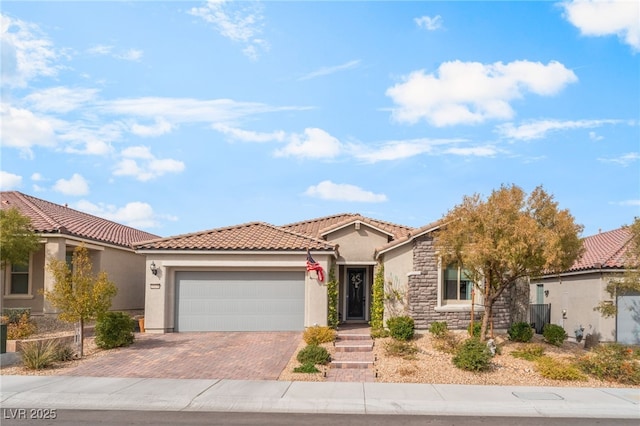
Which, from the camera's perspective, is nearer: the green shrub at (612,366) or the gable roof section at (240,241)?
the green shrub at (612,366)

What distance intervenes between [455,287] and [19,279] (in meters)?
17.3

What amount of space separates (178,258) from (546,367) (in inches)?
527

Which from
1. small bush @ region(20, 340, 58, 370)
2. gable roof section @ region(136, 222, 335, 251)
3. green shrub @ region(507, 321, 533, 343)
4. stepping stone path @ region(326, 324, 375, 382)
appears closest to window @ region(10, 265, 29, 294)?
gable roof section @ region(136, 222, 335, 251)

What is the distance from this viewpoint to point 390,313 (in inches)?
848

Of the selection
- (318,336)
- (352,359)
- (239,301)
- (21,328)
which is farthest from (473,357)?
(21,328)

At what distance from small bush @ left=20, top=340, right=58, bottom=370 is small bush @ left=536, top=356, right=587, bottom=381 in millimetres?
13336

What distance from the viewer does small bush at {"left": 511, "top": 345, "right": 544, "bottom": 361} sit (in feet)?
57.2

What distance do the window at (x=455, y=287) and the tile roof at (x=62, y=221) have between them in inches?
569

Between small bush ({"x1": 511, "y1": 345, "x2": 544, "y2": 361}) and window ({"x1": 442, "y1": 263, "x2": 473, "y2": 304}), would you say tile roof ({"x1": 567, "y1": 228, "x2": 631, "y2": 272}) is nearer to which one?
small bush ({"x1": 511, "y1": 345, "x2": 544, "y2": 361})

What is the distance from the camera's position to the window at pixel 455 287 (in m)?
21.2

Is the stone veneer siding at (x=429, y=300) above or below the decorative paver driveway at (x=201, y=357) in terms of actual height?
above

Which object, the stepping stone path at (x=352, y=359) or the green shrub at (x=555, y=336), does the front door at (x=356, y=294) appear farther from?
the green shrub at (x=555, y=336)

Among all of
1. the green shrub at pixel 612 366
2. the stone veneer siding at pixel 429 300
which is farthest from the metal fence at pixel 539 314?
the green shrub at pixel 612 366

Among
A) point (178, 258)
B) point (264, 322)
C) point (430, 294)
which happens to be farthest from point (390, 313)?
point (178, 258)
